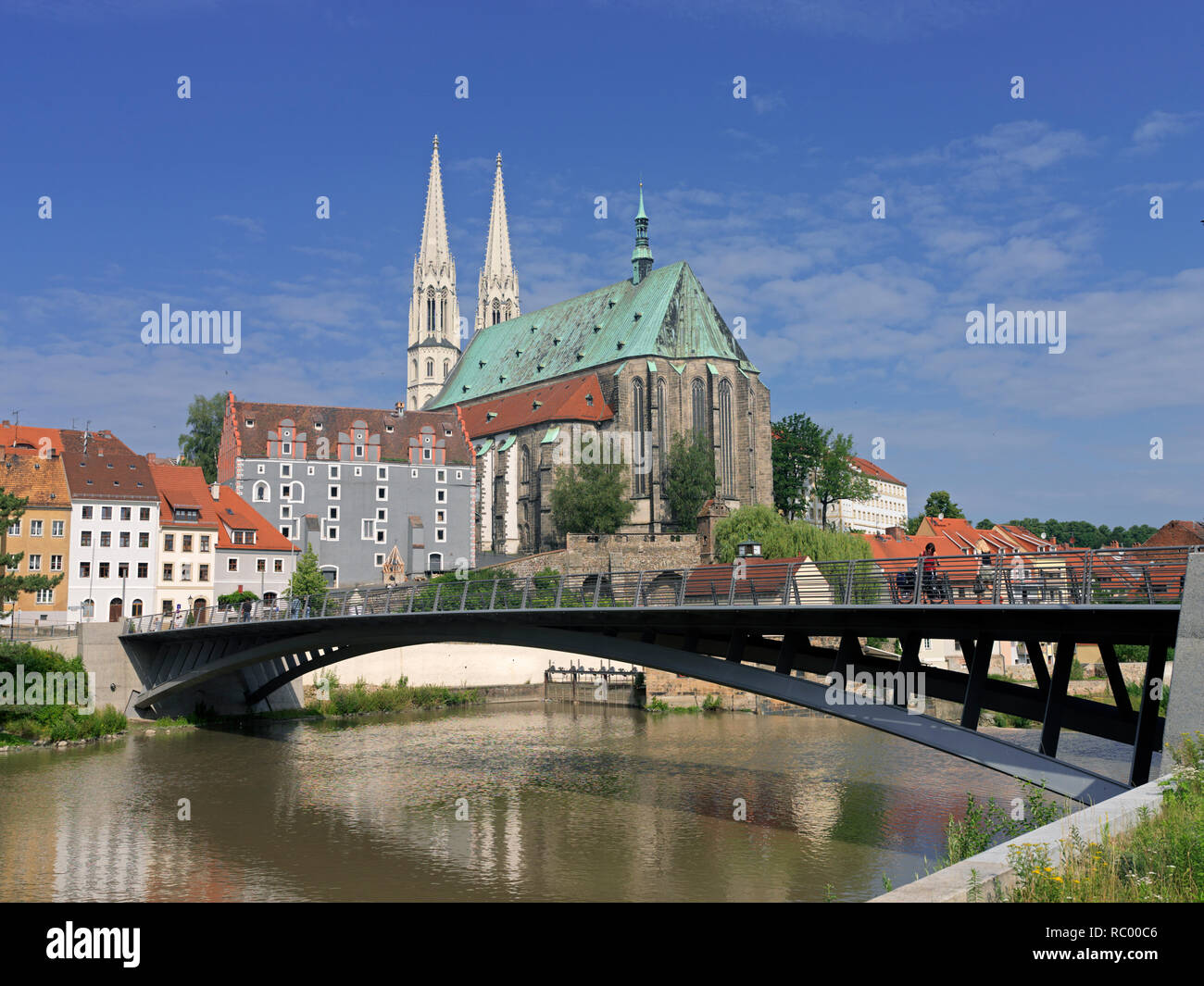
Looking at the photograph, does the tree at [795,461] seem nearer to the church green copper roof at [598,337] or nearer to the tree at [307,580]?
the church green copper roof at [598,337]

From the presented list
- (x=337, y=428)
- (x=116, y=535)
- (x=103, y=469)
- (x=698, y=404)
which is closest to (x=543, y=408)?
(x=698, y=404)

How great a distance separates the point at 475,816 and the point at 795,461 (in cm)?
7682

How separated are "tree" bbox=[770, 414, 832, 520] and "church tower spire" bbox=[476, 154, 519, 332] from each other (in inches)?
1815

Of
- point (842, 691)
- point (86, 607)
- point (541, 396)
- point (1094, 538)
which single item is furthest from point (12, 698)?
point (1094, 538)

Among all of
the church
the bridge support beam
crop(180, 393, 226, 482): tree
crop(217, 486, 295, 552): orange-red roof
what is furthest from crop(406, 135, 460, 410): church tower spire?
the bridge support beam

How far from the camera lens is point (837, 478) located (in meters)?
103

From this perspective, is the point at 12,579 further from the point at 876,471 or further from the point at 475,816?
the point at 876,471

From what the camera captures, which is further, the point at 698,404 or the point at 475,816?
the point at 698,404

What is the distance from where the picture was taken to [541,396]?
10581 centimetres

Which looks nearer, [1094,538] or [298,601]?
[298,601]

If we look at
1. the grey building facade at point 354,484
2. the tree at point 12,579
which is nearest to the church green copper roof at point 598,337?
the grey building facade at point 354,484

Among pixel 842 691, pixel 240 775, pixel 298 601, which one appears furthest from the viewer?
pixel 298 601
